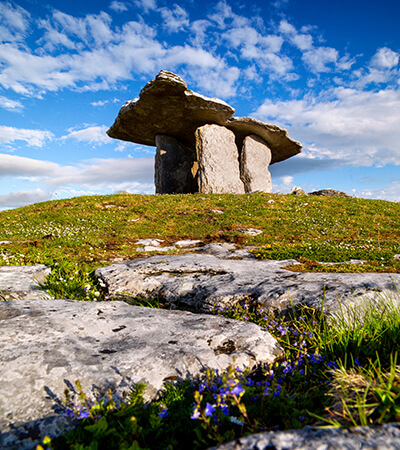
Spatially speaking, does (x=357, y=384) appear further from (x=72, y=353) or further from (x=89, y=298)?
(x=89, y=298)

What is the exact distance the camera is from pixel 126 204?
19234mm

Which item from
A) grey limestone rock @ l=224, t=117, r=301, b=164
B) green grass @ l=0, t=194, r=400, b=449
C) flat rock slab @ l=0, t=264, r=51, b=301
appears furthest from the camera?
grey limestone rock @ l=224, t=117, r=301, b=164

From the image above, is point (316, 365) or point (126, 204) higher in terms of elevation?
point (126, 204)

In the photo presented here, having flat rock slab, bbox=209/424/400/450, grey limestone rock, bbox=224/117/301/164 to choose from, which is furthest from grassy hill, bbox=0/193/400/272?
grey limestone rock, bbox=224/117/301/164

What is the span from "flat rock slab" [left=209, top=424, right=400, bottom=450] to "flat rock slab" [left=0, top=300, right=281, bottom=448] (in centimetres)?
79

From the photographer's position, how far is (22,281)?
21.1ft

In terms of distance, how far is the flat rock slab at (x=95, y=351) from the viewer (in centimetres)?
240

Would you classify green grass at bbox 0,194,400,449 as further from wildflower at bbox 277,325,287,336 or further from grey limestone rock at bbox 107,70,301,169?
grey limestone rock at bbox 107,70,301,169

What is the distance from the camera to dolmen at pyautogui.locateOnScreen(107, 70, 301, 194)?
23953 mm

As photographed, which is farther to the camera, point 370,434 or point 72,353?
point 72,353

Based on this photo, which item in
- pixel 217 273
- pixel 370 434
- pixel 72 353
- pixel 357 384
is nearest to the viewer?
pixel 370 434

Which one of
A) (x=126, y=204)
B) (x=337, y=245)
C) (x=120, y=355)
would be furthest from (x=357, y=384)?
(x=126, y=204)

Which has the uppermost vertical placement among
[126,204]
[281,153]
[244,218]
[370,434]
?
[281,153]

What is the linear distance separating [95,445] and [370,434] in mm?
1733
